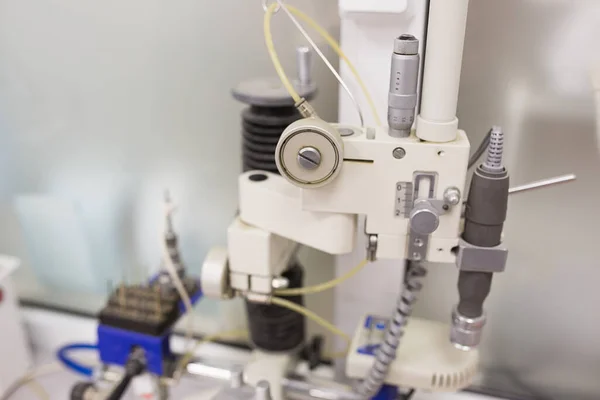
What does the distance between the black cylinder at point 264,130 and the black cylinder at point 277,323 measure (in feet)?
0.59

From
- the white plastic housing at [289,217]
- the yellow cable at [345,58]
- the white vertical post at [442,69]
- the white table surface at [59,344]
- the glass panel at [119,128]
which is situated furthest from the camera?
the white table surface at [59,344]

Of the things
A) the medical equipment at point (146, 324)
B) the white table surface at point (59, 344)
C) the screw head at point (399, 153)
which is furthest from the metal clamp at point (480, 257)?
the white table surface at point (59, 344)

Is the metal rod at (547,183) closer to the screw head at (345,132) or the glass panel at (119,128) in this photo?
the screw head at (345,132)

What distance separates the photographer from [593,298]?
0.88m

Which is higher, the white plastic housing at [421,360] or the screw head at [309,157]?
the screw head at [309,157]

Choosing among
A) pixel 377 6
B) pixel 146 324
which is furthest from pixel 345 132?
pixel 146 324

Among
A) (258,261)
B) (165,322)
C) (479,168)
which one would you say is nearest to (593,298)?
(479,168)

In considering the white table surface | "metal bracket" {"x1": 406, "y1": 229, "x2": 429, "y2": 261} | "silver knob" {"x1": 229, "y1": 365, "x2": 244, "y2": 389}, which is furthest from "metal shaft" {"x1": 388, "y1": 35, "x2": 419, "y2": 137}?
the white table surface

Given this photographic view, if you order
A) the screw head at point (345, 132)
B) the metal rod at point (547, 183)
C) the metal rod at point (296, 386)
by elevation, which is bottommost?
the metal rod at point (296, 386)

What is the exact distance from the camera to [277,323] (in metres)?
0.81

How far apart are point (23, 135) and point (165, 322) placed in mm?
507

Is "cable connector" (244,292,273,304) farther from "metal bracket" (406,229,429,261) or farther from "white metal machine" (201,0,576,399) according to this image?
"metal bracket" (406,229,429,261)

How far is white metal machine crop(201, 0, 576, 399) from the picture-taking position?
1.86 feet

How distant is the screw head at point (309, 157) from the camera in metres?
0.57
